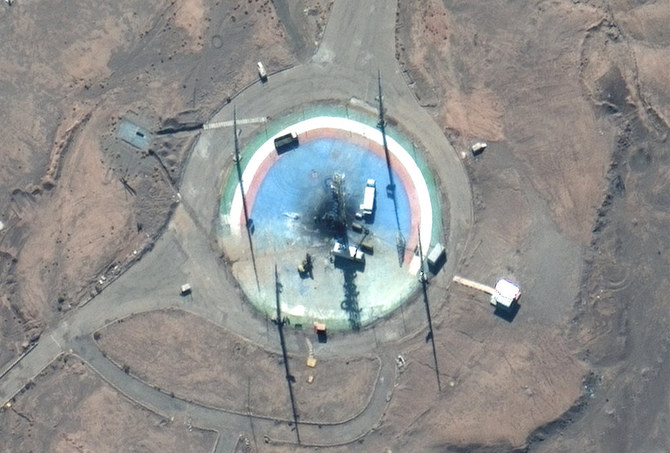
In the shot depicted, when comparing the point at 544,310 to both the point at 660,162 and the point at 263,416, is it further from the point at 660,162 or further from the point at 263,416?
the point at 263,416

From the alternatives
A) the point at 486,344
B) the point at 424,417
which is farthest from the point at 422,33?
the point at 424,417

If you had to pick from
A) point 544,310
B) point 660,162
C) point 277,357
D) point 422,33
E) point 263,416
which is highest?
point 422,33

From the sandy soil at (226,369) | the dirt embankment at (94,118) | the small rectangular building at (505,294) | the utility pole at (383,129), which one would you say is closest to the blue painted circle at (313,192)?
the utility pole at (383,129)

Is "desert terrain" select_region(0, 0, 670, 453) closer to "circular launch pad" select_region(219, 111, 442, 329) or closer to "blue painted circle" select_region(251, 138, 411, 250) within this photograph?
"circular launch pad" select_region(219, 111, 442, 329)

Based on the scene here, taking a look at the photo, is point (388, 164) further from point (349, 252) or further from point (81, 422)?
point (81, 422)

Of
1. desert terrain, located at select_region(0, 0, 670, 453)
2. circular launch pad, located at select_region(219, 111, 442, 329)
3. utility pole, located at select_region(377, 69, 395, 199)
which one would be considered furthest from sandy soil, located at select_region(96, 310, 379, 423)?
utility pole, located at select_region(377, 69, 395, 199)

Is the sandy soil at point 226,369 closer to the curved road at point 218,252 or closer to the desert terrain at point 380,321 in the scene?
the desert terrain at point 380,321

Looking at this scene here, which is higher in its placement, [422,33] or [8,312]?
[422,33]
